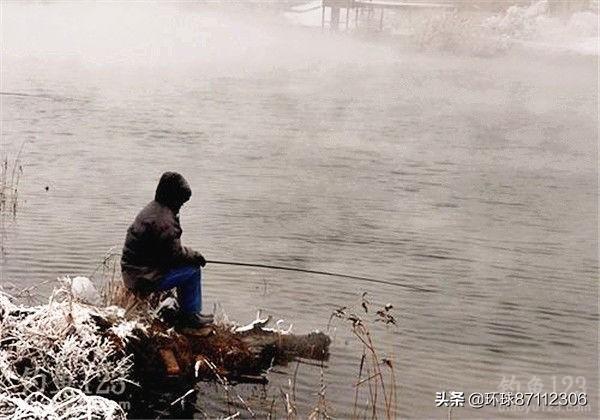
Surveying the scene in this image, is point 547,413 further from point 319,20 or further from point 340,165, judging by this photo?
point 319,20

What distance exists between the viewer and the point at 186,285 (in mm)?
8156

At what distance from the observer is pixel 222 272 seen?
1161cm

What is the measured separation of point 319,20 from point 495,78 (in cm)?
2829

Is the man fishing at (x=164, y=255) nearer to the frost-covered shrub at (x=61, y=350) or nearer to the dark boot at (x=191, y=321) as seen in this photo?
the dark boot at (x=191, y=321)

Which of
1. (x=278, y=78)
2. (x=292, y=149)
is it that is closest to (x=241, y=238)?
(x=292, y=149)

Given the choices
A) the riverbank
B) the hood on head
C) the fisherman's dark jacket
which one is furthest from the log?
the hood on head

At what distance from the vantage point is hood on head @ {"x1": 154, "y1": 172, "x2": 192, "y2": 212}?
7.95 m

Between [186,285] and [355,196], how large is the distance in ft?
30.4

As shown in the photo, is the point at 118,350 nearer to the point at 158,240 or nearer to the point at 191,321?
the point at 191,321

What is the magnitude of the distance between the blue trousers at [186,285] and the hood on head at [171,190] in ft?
1.84

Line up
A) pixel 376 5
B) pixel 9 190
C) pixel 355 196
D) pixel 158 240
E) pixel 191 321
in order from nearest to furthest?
1. pixel 158 240
2. pixel 191 321
3. pixel 9 190
4. pixel 355 196
5. pixel 376 5

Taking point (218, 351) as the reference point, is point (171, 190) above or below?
above

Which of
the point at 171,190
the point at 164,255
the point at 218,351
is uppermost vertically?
the point at 171,190

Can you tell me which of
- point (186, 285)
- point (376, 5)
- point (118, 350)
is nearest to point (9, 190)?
point (186, 285)
